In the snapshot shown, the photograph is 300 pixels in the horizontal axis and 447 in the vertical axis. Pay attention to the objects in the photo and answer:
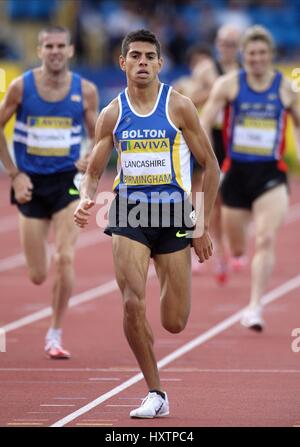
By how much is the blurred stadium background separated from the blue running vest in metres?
15.7

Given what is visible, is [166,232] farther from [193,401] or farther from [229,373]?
[229,373]

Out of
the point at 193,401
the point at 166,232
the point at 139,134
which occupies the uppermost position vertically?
the point at 139,134

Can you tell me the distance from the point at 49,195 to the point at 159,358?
1.53 metres

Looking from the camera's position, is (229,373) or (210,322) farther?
(210,322)

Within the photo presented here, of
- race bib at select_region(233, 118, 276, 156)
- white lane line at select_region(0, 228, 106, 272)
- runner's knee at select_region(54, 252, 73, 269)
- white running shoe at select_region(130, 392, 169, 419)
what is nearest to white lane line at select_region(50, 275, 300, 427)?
white running shoe at select_region(130, 392, 169, 419)

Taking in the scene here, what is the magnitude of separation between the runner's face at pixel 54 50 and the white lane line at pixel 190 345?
2.42 metres

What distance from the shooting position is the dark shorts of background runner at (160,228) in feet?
26.8

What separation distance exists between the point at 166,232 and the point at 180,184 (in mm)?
311

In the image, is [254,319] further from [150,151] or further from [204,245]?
[150,151]

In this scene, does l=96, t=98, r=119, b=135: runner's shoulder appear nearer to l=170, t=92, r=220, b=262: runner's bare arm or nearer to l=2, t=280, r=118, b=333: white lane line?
l=170, t=92, r=220, b=262: runner's bare arm

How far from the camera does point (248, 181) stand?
12070mm

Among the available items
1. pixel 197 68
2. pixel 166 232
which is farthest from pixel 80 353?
pixel 197 68

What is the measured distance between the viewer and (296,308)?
514 inches

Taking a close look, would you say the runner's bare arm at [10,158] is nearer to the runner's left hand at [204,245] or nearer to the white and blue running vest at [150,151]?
the white and blue running vest at [150,151]
